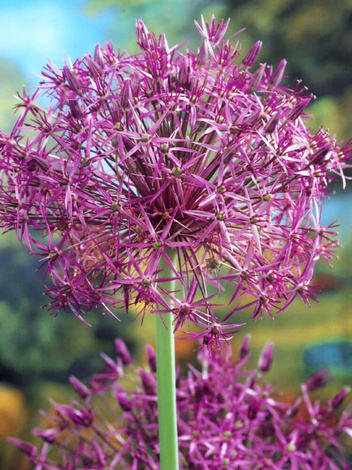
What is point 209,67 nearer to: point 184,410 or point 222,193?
point 222,193

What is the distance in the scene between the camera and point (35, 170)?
601 mm

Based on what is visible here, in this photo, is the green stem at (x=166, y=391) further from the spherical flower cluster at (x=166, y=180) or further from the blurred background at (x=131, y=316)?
the blurred background at (x=131, y=316)

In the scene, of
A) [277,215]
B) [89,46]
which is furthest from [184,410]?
[89,46]

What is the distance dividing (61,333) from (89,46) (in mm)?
828

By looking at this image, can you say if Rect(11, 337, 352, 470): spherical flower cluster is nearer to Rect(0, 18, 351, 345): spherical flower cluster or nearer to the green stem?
the green stem

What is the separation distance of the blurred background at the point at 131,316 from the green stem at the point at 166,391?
93cm

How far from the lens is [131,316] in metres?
1.62

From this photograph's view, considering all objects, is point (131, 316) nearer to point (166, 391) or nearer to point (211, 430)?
point (211, 430)

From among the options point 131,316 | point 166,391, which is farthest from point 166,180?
point 131,316

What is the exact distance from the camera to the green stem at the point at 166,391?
0.62 m

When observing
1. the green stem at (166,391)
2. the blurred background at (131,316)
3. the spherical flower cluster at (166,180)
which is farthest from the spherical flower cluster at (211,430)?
the blurred background at (131,316)

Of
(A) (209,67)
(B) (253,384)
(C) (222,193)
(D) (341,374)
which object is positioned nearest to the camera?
(C) (222,193)

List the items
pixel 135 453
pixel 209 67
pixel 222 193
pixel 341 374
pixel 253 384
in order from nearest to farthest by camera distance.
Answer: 1. pixel 222 193
2. pixel 209 67
3. pixel 135 453
4. pixel 253 384
5. pixel 341 374

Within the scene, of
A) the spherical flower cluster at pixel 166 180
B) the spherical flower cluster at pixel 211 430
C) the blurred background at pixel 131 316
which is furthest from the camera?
the blurred background at pixel 131 316
